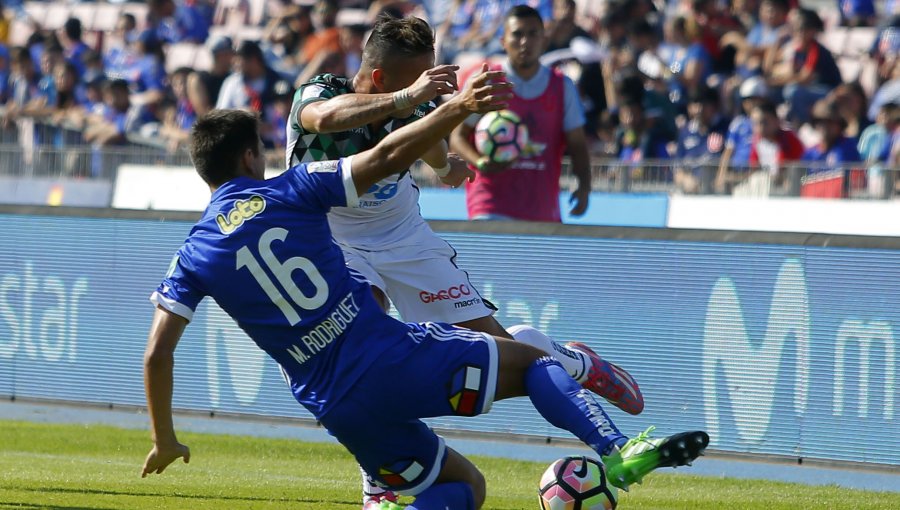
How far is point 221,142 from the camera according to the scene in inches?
213

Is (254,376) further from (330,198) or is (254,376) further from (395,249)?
(330,198)

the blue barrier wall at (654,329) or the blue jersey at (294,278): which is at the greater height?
the blue jersey at (294,278)

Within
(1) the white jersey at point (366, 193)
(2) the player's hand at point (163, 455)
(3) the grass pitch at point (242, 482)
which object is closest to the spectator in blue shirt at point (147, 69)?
(3) the grass pitch at point (242, 482)

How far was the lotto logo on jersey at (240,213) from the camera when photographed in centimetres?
517

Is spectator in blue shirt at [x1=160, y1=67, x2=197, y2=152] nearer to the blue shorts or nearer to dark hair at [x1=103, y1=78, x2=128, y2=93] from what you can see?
dark hair at [x1=103, y1=78, x2=128, y2=93]

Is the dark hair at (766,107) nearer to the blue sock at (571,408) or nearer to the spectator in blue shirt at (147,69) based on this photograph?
the spectator in blue shirt at (147,69)

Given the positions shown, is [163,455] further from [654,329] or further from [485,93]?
[654,329]

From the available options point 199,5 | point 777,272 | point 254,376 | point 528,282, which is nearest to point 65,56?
point 199,5

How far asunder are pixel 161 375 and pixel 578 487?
1.63 meters

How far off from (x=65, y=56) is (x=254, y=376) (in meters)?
11.8

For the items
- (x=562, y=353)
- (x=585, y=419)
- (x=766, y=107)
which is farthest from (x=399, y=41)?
(x=766, y=107)

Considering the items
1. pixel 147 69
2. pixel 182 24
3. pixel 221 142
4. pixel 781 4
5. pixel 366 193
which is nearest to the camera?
pixel 221 142

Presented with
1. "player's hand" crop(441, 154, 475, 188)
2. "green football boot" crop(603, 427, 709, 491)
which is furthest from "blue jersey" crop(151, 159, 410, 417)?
"player's hand" crop(441, 154, 475, 188)

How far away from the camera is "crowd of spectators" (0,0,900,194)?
13.9 metres
